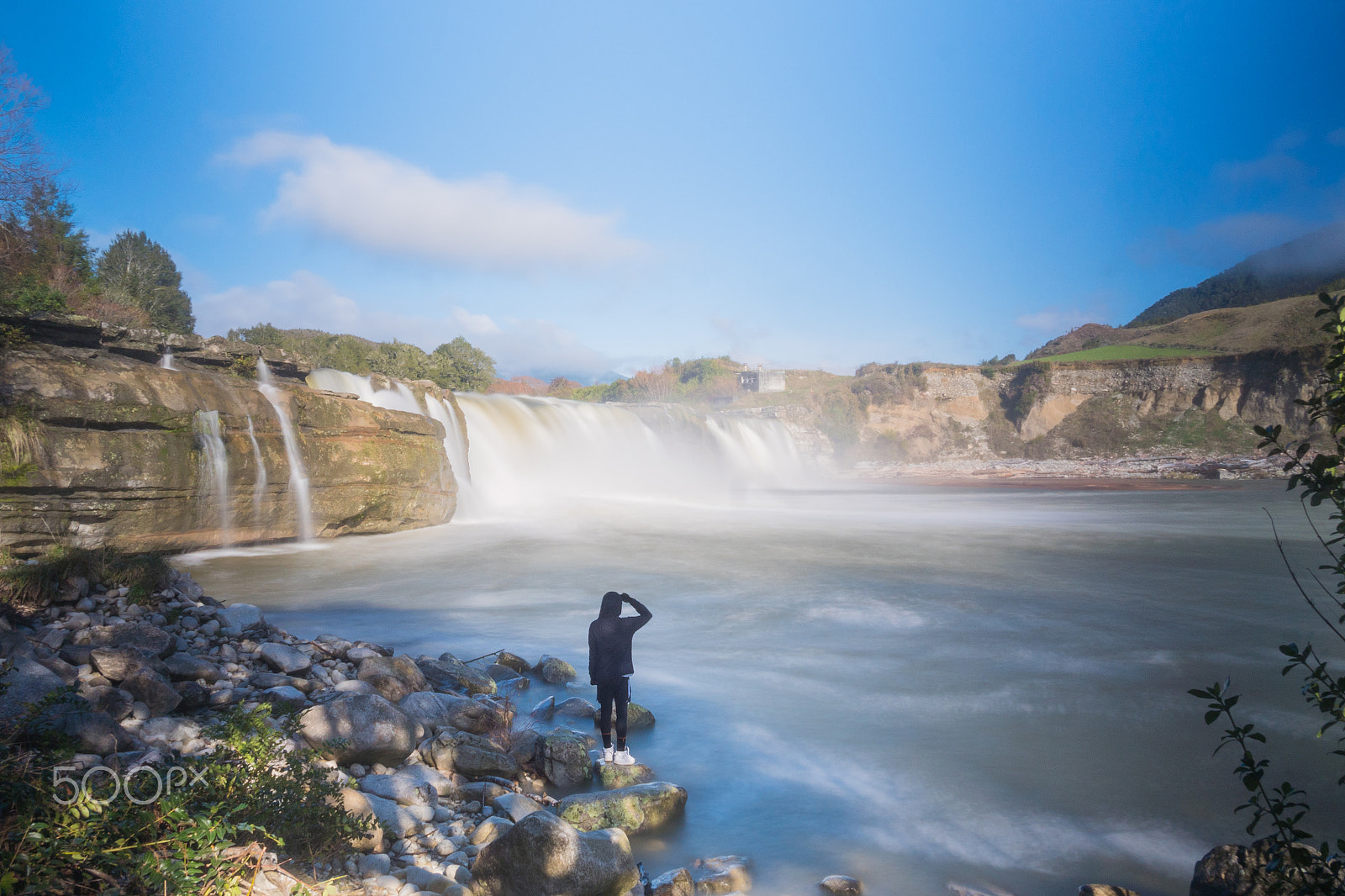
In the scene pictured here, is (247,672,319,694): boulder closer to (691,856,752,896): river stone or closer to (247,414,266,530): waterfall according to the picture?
(691,856,752,896): river stone

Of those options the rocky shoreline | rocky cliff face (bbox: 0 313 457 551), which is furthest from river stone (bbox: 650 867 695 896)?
rocky cliff face (bbox: 0 313 457 551)

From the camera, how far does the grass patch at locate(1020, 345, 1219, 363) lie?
5318cm

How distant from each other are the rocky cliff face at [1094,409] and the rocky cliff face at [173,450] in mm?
46719

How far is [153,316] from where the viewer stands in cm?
2891

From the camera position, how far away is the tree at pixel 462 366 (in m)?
38.1

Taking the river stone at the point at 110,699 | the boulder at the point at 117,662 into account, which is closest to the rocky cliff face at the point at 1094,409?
the boulder at the point at 117,662

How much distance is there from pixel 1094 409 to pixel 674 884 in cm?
6126

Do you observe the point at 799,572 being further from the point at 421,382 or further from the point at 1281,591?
the point at 421,382

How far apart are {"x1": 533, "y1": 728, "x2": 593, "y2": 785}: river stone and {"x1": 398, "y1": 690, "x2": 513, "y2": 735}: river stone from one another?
2.01 ft

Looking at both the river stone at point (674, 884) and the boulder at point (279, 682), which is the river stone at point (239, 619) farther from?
the river stone at point (674, 884)

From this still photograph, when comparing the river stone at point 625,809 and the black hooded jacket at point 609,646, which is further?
the black hooded jacket at point 609,646

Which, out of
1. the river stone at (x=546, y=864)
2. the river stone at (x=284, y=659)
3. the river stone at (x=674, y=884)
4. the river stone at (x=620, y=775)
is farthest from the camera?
the river stone at (x=284, y=659)

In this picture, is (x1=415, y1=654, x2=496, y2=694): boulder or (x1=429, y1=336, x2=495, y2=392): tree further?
(x1=429, y1=336, x2=495, y2=392): tree

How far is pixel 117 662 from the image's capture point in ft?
15.9
